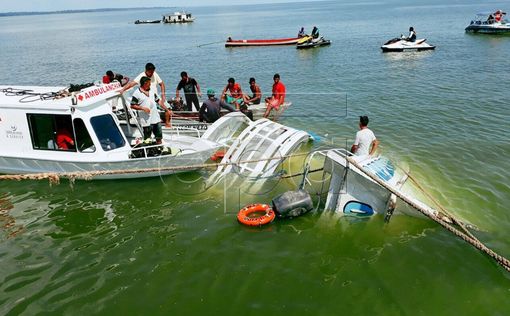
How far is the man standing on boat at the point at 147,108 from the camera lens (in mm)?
12609

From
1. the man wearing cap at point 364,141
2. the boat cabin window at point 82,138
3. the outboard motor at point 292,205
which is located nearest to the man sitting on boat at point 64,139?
the boat cabin window at point 82,138

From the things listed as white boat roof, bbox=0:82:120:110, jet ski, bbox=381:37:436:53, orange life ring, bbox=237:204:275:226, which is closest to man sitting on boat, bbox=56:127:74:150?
white boat roof, bbox=0:82:120:110

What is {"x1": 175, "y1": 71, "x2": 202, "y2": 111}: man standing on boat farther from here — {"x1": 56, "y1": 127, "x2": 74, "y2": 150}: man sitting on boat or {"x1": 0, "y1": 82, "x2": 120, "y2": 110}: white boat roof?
{"x1": 56, "y1": 127, "x2": 74, "y2": 150}: man sitting on boat

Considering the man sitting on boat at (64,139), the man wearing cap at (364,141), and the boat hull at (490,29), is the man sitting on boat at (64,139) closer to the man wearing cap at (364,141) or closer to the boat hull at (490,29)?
the man wearing cap at (364,141)

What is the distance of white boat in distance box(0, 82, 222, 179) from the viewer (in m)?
11.8

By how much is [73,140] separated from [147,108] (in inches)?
97.7

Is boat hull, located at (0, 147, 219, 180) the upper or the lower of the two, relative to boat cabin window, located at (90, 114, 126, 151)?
lower

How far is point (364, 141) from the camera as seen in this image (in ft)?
33.8

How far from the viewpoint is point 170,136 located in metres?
14.2

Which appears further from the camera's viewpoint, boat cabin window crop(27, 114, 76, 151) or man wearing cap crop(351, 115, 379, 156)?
boat cabin window crop(27, 114, 76, 151)

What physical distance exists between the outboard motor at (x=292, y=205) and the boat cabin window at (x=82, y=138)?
6.28 meters

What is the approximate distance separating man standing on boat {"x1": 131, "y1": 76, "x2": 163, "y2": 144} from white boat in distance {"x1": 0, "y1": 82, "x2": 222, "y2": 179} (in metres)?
0.79

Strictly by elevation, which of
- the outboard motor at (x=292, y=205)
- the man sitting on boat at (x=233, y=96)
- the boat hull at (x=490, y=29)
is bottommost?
the outboard motor at (x=292, y=205)

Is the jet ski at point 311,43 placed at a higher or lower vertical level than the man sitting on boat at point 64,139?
higher
